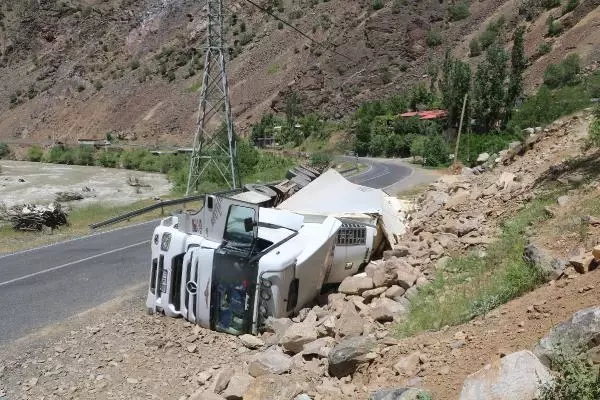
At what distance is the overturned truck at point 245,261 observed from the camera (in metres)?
7.25

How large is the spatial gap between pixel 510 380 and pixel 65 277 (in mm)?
9433

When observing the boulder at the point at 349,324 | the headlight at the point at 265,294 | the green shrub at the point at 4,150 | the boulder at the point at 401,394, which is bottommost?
the green shrub at the point at 4,150

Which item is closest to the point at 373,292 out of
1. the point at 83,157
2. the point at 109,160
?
Answer: the point at 109,160

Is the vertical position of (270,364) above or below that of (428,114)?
below

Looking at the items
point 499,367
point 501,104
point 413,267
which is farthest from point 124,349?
point 501,104

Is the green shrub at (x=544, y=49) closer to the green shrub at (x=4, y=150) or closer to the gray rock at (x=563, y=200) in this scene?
the gray rock at (x=563, y=200)

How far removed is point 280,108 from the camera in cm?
7238

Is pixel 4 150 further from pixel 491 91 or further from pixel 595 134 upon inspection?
pixel 595 134

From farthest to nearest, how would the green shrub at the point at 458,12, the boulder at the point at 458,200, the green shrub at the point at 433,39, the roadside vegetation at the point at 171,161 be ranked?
the green shrub at the point at 458,12
the green shrub at the point at 433,39
the roadside vegetation at the point at 171,161
the boulder at the point at 458,200

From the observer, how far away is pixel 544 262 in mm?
5523

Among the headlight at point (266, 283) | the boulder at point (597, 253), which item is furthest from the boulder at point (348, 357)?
the boulder at point (597, 253)

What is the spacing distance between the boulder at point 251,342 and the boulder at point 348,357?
174cm

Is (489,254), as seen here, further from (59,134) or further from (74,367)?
(59,134)

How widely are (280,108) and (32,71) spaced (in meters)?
53.2
